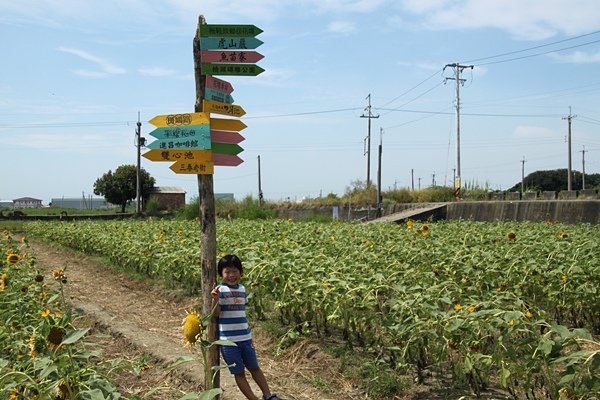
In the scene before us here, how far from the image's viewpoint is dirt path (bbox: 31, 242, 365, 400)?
421 cm

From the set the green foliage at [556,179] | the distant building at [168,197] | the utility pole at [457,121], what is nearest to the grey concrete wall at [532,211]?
the utility pole at [457,121]

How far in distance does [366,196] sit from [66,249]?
16.1 meters

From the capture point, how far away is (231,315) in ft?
12.4

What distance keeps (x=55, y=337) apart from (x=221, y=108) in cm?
166

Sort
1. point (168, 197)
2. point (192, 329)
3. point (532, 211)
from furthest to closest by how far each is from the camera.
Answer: point (168, 197) < point (532, 211) < point (192, 329)

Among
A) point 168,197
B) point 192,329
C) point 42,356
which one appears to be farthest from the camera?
point 168,197

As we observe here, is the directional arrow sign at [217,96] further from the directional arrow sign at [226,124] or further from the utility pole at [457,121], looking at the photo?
the utility pole at [457,121]

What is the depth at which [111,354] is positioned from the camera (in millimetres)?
5238

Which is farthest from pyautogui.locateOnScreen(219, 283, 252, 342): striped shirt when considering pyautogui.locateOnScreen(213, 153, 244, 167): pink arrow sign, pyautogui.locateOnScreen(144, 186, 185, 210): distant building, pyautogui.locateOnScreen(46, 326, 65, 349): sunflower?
pyautogui.locateOnScreen(144, 186, 185, 210): distant building

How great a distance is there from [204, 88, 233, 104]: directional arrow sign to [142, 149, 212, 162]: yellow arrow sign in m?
0.34

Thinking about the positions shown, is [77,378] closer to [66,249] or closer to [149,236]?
[149,236]

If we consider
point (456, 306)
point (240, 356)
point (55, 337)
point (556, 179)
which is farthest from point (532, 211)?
point (556, 179)

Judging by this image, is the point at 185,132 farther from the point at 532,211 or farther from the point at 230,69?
the point at 532,211

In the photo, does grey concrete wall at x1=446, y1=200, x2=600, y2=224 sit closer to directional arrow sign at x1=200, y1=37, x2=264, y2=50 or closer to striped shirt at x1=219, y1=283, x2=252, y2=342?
striped shirt at x1=219, y1=283, x2=252, y2=342
